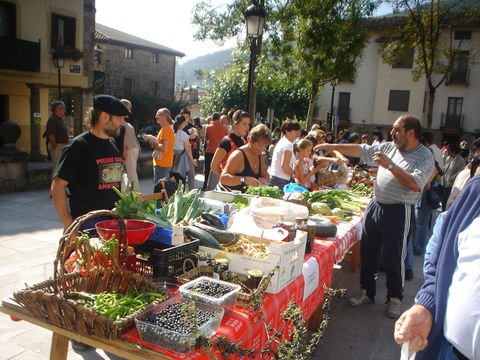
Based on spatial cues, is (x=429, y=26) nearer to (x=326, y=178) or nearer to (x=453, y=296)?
(x=326, y=178)

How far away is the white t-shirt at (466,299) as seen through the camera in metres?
1.50

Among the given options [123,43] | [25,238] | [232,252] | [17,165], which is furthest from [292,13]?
[123,43]

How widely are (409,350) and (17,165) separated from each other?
9720mm

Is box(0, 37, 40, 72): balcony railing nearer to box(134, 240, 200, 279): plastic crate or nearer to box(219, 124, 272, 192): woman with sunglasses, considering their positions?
box(219, 124, 272, 192): woman with sunglasses

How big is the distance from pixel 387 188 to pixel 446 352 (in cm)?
270

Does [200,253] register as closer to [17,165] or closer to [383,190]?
[383,190]

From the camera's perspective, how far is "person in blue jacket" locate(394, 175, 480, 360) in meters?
1.53

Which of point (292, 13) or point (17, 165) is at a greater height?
point (292, 13)

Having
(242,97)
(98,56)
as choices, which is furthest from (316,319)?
(98,56)

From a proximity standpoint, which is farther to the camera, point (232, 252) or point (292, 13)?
point (292, 13)

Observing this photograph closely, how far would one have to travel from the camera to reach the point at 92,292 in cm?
219

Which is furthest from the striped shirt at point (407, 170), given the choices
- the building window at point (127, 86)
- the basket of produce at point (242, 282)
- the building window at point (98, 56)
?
the building window at point (127, 86)

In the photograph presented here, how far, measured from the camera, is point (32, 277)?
4.69 meters

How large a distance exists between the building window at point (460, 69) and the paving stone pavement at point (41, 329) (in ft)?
107
